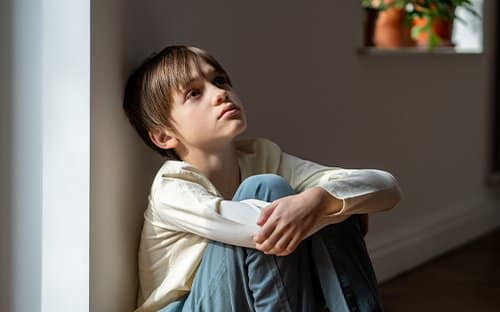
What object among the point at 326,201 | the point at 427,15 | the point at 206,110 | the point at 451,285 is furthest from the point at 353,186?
the point at 427,15

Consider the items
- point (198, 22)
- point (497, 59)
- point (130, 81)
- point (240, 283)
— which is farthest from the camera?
point (497, 59)

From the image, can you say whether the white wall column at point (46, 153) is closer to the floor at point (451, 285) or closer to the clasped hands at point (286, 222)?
the clasped hands at point (286, 222)

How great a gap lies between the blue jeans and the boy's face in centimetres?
13

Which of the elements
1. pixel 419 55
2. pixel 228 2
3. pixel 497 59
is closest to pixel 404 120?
pixel 419 55

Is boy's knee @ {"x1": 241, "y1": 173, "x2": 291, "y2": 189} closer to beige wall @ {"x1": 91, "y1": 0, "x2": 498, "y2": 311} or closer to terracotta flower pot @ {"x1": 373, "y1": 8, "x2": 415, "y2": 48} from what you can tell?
beige wall @ {"x1": 91, "y1": 0, "x2": 498, "y2": 311}

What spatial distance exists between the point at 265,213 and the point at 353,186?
19 cm

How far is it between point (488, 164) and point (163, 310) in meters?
2.12

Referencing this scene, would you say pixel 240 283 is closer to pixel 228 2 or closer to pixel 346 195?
pixel 346 195

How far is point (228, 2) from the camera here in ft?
6.59

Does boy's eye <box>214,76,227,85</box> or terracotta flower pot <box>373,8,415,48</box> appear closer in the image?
boy's eye <box>214,76,227,85</box>

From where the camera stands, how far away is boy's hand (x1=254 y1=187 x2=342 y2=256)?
158 cm

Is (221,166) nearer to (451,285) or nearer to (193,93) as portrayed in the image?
(193,93)

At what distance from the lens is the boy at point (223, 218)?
1.62 meters

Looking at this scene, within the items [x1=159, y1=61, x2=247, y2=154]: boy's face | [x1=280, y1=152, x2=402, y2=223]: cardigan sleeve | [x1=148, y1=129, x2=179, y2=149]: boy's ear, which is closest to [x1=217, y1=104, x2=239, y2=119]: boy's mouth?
[x1=159, y1=61, x2=247, y2=154]: boy's face
